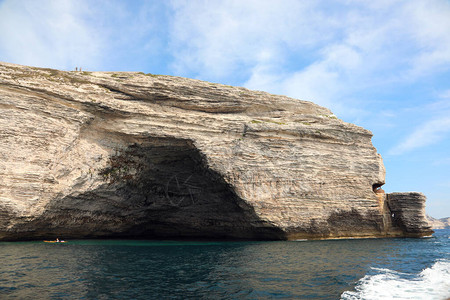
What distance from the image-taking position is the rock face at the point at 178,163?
22.9 metres

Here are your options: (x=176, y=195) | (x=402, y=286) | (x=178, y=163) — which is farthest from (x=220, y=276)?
(x=176, y=195)

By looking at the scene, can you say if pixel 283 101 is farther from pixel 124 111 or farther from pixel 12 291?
pixel 12 291

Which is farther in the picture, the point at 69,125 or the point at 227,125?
the point at 227,125

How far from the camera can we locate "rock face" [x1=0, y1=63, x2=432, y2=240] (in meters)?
22.9

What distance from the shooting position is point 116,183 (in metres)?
27.3

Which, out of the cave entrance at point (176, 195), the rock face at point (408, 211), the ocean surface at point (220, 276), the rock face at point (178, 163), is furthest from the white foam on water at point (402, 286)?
the rock face at point (408, 211)

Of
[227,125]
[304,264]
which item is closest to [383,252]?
[304,264]

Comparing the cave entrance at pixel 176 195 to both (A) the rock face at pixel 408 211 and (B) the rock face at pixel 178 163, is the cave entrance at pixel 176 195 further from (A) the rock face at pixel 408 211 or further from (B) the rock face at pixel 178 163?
(A) the rock face at pixel 408 211

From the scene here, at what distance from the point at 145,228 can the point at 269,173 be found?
50.2 feet

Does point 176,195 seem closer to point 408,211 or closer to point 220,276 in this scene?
point 220,276

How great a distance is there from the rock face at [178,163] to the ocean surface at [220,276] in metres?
7.81

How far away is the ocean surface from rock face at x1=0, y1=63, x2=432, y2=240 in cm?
781

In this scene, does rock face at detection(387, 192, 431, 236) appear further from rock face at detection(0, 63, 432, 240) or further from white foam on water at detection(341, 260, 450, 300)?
white foam on water at detection(341, 260, 450, 300)

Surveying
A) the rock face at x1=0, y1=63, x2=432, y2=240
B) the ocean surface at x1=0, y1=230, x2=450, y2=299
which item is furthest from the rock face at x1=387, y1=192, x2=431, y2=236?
the ocean surface at x1=0, y1=230, x2=450, y2=299
